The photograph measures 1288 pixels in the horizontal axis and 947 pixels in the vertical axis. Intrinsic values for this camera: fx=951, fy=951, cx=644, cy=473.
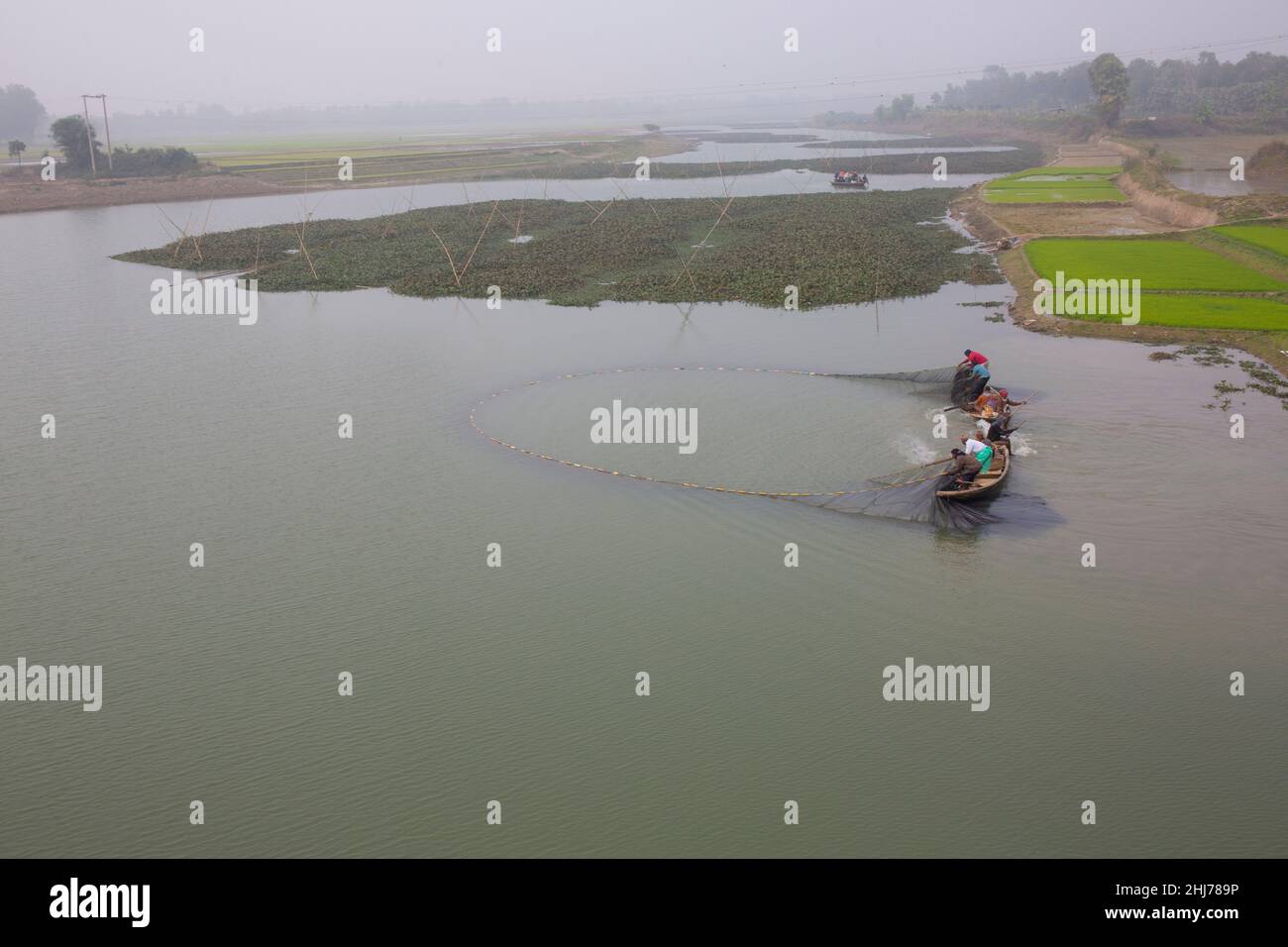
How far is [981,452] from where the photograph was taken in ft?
40.9

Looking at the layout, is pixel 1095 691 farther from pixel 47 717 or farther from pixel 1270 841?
pixel 47 717

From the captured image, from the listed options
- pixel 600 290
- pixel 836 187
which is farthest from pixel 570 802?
pixel 836 187

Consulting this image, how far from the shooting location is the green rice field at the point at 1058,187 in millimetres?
38344

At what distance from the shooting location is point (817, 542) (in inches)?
462

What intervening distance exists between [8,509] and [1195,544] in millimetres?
15252

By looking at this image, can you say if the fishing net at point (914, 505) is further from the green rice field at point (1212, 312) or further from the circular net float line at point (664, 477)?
the green rice field at point (1212, 312)

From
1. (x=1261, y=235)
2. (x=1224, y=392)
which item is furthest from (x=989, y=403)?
(x=1261, y=235)

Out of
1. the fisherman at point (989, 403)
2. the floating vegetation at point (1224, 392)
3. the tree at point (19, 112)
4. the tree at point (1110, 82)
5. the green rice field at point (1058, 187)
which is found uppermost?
the tree at point (19, 112)

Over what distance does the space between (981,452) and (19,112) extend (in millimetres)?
120968

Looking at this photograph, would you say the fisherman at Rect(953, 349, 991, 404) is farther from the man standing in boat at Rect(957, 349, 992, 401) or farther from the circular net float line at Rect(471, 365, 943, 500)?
the circular net float line at Rect(471, 365, 943, 500)

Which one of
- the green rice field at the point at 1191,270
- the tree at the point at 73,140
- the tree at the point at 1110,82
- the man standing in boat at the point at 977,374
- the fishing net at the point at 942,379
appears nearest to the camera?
the man standing in boat at the point at 977,374

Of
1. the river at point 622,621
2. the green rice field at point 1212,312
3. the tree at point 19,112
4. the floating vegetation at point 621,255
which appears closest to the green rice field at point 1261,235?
the green rice field at point 1212,312

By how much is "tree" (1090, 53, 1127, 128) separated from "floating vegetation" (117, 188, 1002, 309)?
37.9m

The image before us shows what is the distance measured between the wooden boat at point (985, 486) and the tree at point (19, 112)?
379 ft
